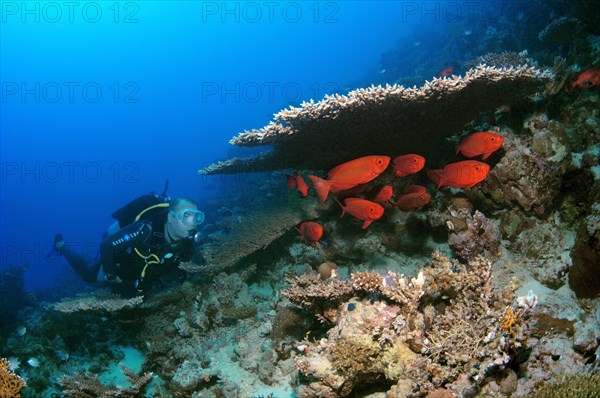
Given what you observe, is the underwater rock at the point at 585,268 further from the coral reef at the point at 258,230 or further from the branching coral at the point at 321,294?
the coral reef at the point at 258,230

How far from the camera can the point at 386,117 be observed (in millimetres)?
3660

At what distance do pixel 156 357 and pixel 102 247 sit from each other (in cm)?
257

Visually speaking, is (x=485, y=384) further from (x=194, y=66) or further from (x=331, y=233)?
(x=194, y=66)

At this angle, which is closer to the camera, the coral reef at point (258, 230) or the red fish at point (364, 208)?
the red fish at point (364, 208)

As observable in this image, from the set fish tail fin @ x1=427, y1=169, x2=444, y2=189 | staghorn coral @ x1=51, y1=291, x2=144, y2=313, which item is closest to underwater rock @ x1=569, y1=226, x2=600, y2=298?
fish tail fin @ x1=427, y1=169, x2=444, y2=189

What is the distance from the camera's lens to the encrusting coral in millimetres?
2387

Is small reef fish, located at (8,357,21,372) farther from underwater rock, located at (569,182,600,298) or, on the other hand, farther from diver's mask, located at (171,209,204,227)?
underwater rock, located at (569,182,600,298)

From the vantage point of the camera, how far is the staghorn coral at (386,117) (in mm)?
3322

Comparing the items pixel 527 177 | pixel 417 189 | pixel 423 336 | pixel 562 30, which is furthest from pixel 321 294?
pixel 562 30

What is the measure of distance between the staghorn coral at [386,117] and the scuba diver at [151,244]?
1.51 meters

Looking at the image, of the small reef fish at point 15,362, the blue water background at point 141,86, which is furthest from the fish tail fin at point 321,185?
the blue water background at point 141,86

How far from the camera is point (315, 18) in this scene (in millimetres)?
131125

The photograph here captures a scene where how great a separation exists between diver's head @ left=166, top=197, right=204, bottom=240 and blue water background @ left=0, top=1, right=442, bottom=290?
166 feet

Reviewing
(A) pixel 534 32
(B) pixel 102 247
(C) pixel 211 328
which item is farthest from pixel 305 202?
(A) pixel 534 32
